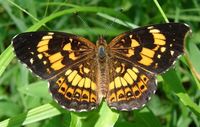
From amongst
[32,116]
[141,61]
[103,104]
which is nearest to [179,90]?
[141,61]

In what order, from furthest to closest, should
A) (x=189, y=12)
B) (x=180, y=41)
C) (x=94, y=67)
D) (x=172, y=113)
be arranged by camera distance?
(x=189, y=12) < (x=172, y=113) < (x=94, y=67) < (x=180, y=41)

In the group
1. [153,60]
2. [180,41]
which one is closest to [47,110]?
[153,60]

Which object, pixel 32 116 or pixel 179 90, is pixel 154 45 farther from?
pixel 32 116

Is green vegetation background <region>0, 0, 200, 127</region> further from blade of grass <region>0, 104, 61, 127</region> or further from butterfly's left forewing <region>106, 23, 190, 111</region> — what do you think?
butterfly's left forewing <region>106, 23, 190, 111</region>

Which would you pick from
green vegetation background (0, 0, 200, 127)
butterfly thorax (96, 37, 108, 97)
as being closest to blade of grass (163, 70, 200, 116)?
green vegetation background (0, 0, 200, 127)

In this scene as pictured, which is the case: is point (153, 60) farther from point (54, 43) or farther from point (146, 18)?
point (146, 18)

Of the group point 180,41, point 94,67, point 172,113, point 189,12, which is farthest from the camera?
point 189,12

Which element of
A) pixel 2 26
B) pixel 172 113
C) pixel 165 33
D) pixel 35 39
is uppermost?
pixel 2 26

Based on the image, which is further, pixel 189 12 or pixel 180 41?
pixel 189 12
